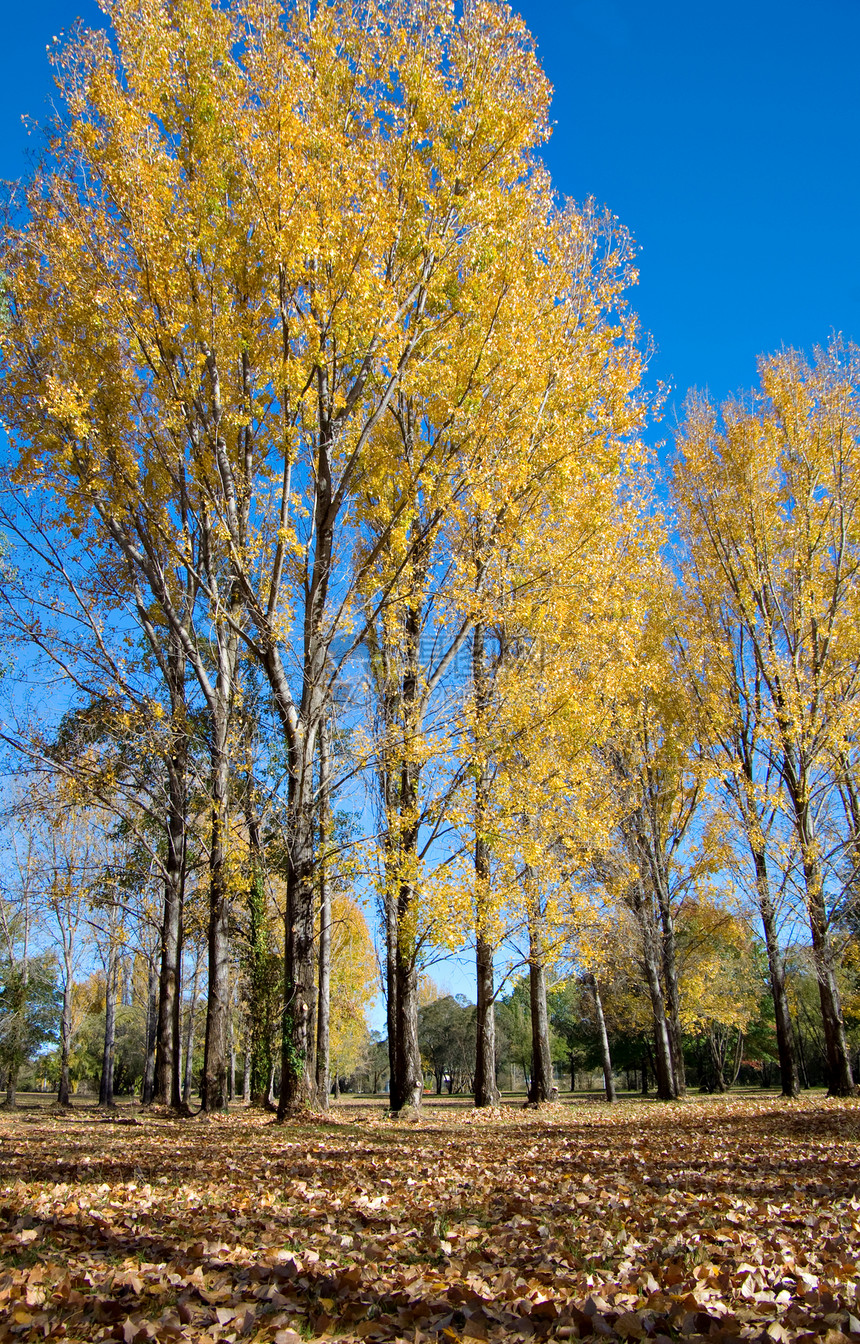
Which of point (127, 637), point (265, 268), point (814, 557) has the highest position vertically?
point (265, 268)

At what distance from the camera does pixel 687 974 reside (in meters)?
22.9

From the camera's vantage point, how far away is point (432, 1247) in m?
3.00

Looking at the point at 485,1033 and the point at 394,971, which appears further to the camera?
the point at 485,1033

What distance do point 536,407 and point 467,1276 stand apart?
32.1ft

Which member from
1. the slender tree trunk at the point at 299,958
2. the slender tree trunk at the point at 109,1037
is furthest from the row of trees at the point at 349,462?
the slender tree trunk at the point at 109,1037

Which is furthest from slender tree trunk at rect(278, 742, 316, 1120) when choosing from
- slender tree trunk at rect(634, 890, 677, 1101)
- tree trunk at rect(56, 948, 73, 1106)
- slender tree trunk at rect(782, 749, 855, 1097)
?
tree trunk at rect(56, 948, 73, 1106)

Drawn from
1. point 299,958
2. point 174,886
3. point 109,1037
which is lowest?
point 109,1037

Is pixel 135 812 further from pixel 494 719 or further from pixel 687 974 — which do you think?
pixel 687 974

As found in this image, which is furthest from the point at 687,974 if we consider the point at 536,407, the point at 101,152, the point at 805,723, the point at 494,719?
the point at 101,152

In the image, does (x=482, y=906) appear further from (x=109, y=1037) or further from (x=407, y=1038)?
(x=109, y=1037)

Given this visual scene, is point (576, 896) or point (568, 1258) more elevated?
point (576, 896)

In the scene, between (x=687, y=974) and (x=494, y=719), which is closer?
(x=494, y=719)

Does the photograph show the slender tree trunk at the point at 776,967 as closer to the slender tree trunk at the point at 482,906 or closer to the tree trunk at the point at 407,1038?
the slender tree trunk at the point at 482,906

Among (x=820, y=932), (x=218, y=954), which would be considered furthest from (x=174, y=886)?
(x=820, y=932)
